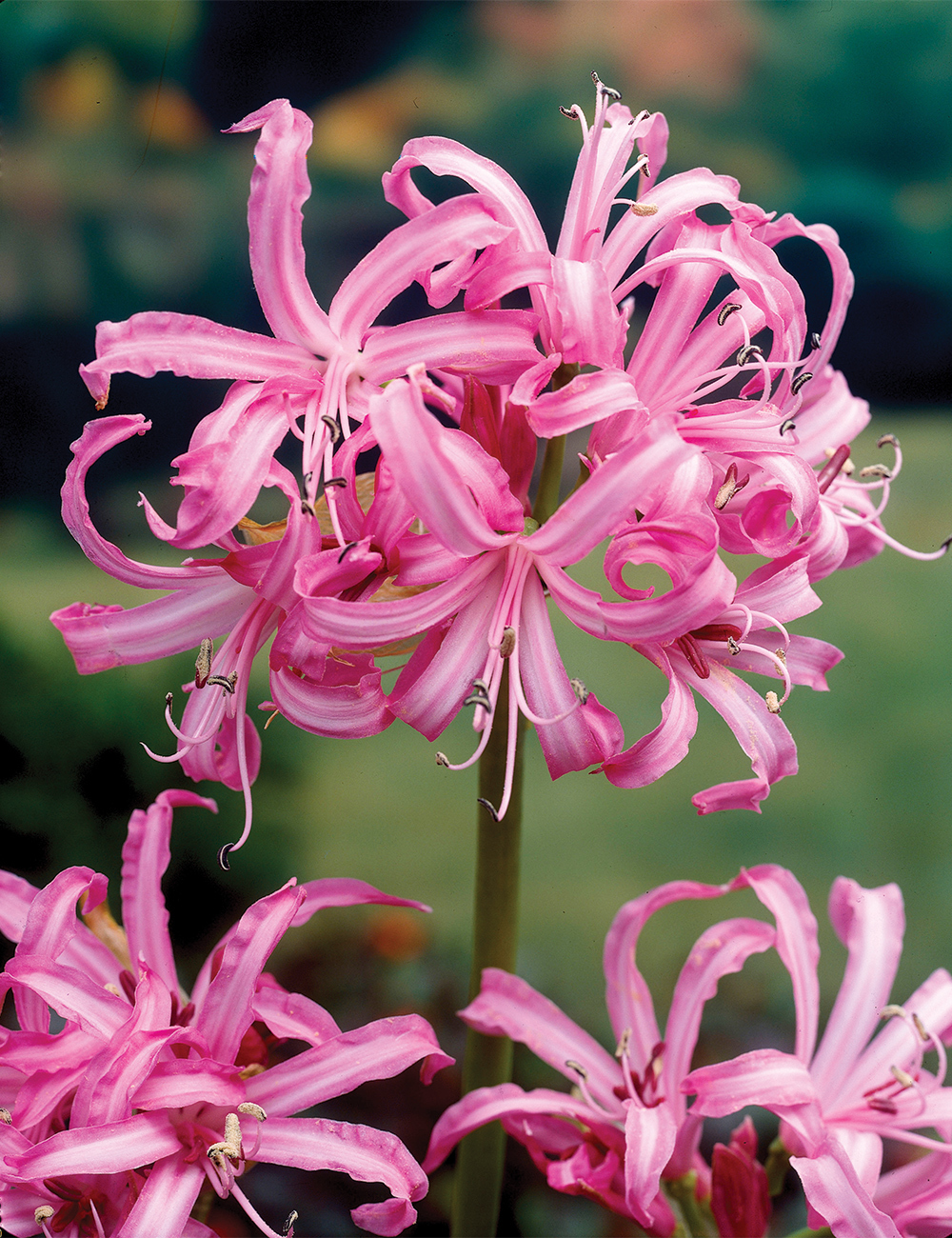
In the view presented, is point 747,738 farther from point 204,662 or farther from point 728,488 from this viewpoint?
point 204,662

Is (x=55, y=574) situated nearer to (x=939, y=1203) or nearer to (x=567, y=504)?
(x=567, y=504)

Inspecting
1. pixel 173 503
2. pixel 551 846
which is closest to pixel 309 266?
pixel 173 503

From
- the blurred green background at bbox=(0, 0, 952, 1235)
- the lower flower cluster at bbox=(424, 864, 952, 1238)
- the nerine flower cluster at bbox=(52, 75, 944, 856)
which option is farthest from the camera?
the blurred green background at bbox=(0, 0, 952, 1235)

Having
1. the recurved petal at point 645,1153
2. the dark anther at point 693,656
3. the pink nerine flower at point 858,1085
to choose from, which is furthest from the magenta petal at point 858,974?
the dark anther at point 693,656

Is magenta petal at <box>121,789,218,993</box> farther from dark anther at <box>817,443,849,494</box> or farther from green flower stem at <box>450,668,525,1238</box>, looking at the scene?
dark anther at <box>817,443,849,494</box>

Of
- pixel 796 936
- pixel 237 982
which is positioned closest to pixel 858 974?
pixel 796 936

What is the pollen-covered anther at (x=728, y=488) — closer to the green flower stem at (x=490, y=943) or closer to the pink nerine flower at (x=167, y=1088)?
the green flower stem at (x=490, y=943)

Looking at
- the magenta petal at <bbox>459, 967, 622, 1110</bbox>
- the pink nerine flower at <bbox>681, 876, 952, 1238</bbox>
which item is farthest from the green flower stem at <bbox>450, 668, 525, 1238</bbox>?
the pink nerine flower at <bbox>681, 876, 952, 1238</bbox>
